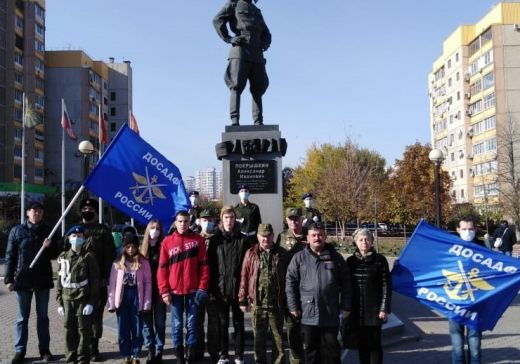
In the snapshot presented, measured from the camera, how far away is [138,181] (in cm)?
798

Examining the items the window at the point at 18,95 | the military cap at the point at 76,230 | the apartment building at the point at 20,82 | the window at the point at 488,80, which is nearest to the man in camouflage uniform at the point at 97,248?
the military cap at the point at 76,230

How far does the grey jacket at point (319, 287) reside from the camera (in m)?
5.70

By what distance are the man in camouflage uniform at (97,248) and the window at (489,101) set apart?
195ft

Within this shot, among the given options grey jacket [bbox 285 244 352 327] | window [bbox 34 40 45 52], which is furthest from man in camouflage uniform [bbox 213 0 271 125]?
window [bbox 34 40 45 52]

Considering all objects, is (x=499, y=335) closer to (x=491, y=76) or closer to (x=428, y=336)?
(x=428, y=336)

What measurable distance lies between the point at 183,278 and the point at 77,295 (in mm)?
1316

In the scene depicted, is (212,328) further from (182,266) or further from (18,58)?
(18,58)

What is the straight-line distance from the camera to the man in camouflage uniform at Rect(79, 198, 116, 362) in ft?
23.3

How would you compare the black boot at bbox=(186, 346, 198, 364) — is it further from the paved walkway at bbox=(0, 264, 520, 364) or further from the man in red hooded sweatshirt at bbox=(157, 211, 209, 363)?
the paved walkway at bbox=(0, 264, 520, 364)

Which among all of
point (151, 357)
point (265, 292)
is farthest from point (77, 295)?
point (265, 292)

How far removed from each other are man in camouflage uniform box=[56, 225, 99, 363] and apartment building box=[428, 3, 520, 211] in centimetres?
4506

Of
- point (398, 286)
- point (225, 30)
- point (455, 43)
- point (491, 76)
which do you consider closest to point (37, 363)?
point (398, 286)

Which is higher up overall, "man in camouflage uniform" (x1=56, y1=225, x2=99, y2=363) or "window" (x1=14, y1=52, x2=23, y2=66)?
"window" (x1=14, y1=52, x2=23, y2=66)

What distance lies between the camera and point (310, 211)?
9836 mm
